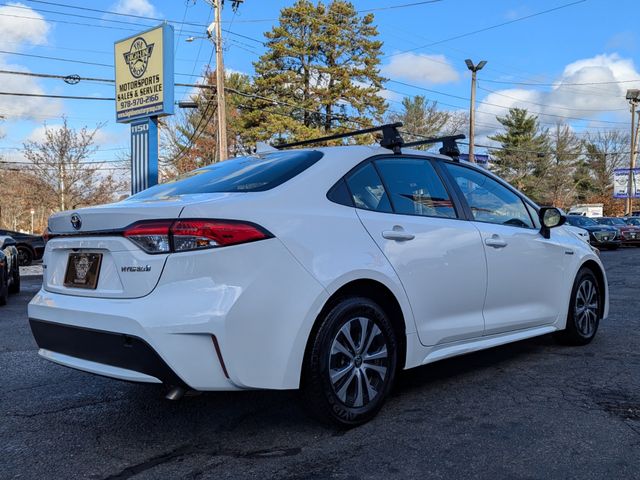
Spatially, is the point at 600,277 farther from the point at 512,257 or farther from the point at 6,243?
the point at 6,243

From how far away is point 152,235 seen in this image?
2.85 m

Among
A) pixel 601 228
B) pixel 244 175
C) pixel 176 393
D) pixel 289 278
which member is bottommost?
pixel 176 393

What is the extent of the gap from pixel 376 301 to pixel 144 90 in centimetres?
1554

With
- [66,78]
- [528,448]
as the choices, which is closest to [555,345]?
[528,448]

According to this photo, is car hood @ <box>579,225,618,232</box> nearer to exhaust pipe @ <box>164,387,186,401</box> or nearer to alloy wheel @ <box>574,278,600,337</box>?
alloy wheel @ <box>574,278,600,337</box>

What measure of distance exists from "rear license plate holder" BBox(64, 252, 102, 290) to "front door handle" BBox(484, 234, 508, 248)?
8.41ft

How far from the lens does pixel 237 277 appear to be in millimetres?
2785

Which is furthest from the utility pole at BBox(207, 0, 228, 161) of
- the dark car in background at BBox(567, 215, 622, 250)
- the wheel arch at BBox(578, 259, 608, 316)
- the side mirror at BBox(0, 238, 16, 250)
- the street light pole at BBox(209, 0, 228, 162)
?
the wheel arch at BBox(578, 259, 608, 316)

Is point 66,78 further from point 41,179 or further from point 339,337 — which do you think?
point 339,337

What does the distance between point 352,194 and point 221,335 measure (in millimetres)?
1225

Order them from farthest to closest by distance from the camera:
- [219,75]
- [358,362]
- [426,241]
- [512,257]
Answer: [219,75] → [512,257] → [426,241] → [358,362]

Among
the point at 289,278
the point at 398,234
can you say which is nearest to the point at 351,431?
the point at 289,278

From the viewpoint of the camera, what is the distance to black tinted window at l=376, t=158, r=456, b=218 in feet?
12.4

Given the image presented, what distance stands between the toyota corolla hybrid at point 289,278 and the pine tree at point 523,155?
2360 inches
